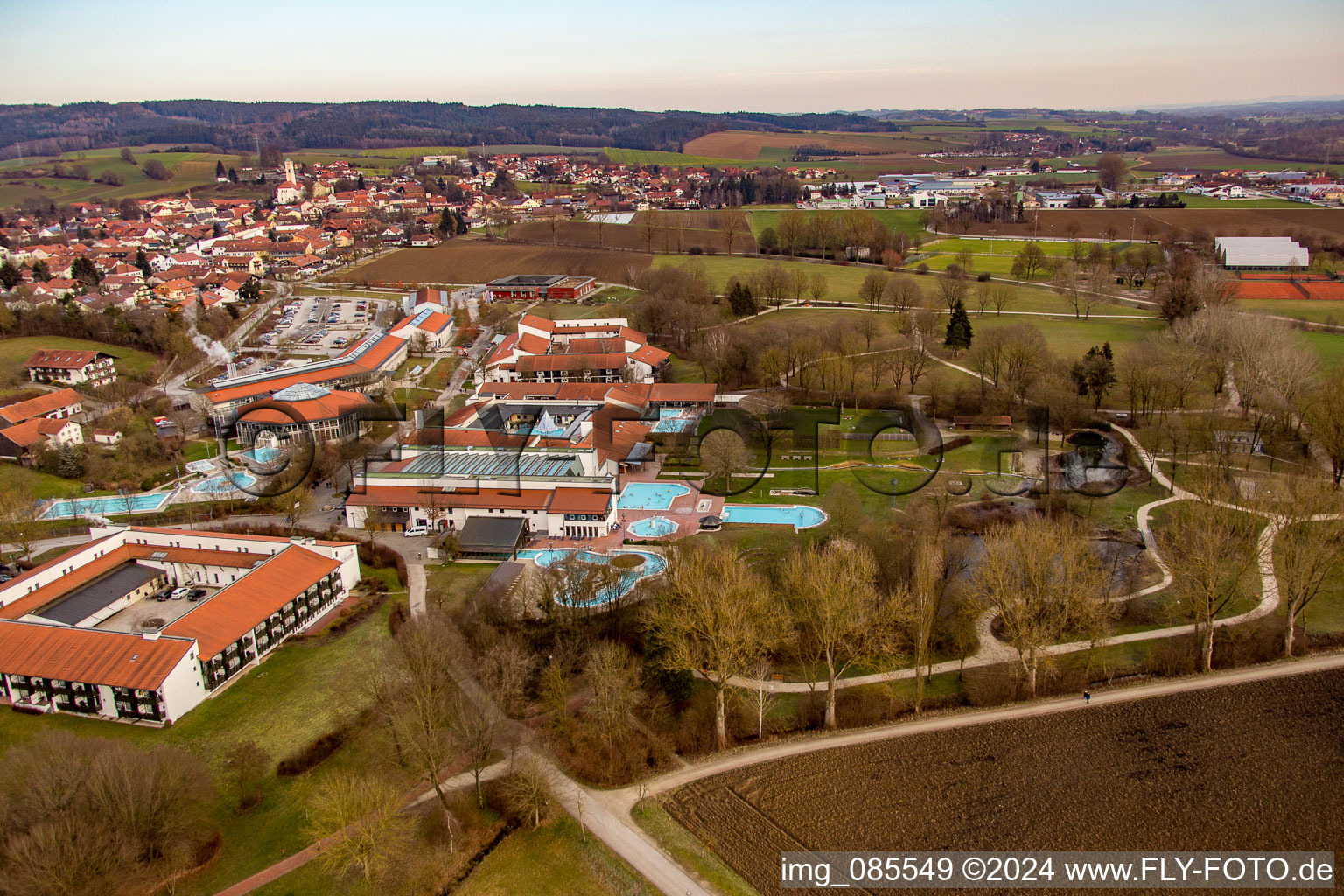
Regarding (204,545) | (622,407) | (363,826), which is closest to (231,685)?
(204,545)

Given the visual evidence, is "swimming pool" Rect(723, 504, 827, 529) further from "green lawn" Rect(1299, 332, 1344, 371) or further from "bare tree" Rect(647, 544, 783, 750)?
"green lawn" Rect(1299, 332, 1344, 371)

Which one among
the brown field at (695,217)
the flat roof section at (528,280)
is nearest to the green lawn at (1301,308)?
the brown field at (695,217)

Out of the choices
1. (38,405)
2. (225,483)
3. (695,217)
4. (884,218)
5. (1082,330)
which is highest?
(695,217)

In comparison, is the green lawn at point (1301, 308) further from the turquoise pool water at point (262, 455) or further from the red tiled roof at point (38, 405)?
the red tiled roof at point (38, 405)

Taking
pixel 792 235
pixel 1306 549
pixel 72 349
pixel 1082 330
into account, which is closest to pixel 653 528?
pixel 1306 549

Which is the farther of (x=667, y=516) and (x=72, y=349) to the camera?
(x=72, y=349)

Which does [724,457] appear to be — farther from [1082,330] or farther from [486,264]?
[486,264]

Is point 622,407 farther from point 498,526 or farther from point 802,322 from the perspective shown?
point 802,322

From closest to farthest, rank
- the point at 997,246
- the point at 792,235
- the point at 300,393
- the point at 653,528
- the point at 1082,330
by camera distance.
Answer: the point at 653,528, the point at 300,393, the point at 1082,330, the point at 792,235, the point at 997,246
